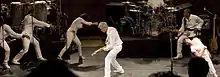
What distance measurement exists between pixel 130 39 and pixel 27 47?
311 centimetres

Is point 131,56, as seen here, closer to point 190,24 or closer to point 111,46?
point 190,24

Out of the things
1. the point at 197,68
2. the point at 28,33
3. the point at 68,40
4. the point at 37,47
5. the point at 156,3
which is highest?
the point at 197,68

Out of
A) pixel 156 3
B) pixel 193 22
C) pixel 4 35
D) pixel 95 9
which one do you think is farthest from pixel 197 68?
pixel 95 9

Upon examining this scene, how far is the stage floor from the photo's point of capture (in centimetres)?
1023

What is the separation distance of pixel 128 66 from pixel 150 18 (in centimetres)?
245

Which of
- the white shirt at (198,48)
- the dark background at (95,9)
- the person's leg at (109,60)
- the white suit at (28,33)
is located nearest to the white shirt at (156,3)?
the dark background at (95,9)

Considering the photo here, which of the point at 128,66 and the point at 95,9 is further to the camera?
the point at 95,9

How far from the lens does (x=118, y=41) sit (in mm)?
9445

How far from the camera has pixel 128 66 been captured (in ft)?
36.2

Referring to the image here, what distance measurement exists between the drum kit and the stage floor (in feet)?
4.31

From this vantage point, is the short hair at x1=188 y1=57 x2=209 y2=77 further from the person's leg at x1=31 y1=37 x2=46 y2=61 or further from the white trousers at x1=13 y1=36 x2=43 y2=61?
the person's leg at x1=31 y1=37 x2=46 y2=61

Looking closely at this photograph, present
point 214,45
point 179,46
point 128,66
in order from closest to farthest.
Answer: point 128,66 < point 179,46 < point 214,45

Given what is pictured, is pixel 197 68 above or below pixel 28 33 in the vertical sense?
above

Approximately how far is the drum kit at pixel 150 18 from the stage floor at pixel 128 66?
131 cm
